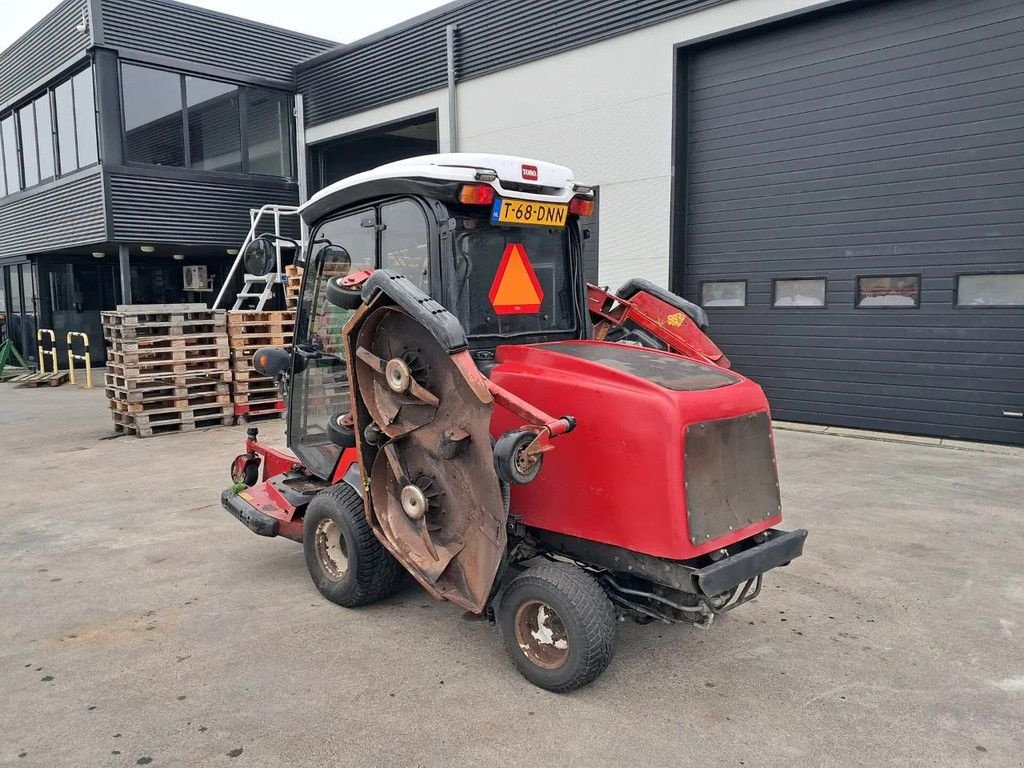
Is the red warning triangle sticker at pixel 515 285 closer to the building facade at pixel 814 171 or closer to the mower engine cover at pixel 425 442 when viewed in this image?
the mower engine cover at pixel 425 442

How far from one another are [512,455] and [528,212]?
1.50m

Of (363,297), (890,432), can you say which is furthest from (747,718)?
(890,432)

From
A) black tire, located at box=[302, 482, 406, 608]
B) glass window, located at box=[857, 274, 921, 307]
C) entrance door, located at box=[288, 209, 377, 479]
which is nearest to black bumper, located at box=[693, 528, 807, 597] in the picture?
black tire, located at box=[302, 482, 406, 608]

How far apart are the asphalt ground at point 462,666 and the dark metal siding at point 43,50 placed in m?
12.0

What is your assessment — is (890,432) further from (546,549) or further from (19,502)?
(19,502)

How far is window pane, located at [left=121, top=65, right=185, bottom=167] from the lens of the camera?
1414cm

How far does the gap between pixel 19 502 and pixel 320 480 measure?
3.57 metres

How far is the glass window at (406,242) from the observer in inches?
150

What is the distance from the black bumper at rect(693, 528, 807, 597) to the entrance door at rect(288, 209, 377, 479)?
221cm

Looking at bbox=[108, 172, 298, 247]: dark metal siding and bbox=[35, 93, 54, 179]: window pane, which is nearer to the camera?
bbox=[108, 172, 298, 247]: dark metal siding

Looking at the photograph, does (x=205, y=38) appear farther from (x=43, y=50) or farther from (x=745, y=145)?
(x=745, y=145)

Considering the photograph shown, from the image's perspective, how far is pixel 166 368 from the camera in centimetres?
995

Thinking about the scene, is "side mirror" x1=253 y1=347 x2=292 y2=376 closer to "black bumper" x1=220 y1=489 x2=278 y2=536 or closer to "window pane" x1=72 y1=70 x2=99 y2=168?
"black bumper" x1=220 y1=489 x2=278 y2=536

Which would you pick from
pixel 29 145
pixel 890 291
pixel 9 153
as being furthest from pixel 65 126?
pixel 890 291
